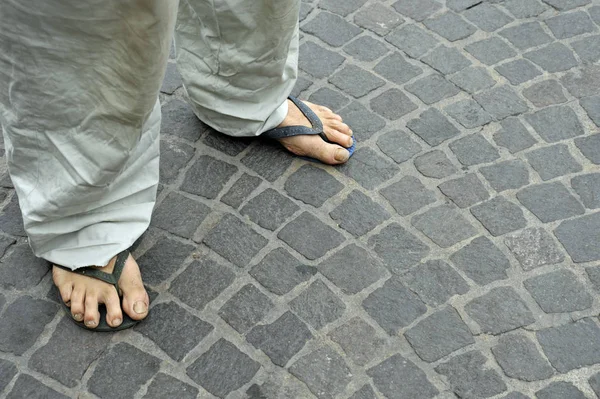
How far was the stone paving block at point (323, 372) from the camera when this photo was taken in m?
2.60

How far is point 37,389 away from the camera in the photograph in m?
2.60

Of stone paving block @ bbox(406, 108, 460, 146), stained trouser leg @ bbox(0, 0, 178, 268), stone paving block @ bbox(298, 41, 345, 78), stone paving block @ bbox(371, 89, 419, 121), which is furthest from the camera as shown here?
stone paving block @ bbox(298, 41, 345, 78)

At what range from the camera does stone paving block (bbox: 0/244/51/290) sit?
290cm

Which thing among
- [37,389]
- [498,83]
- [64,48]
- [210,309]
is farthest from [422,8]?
[37,389]

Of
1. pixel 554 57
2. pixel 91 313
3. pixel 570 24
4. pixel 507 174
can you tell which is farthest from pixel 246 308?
pixel 570 24

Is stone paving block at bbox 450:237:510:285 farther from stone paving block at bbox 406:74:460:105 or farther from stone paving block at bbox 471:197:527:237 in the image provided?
stone paving block at bbox 406:74:460:105

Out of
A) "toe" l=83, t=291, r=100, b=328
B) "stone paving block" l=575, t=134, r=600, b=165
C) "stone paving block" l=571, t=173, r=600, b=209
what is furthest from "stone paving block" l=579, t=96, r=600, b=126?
"toe" l=83, t=291, r=100, b=328

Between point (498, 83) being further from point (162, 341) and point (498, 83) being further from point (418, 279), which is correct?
point (162, 341)

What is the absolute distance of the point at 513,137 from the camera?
3438 millimetres

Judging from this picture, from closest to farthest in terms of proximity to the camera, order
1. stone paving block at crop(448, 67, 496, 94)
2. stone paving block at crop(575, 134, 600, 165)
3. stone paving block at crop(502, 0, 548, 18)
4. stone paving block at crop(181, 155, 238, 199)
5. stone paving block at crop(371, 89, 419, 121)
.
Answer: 1. stone paving block at crop(181, 155, 238, 199)
2. stone paving block at crop(575, 134, 600, 165)
3. stone paving block at crop(371, 89, 419, 121)
4. stone paving block at crop(448, 67, 496, 94)
5. stone paving block at crop(502, 0, 548, 18)

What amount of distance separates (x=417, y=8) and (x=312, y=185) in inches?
53.7

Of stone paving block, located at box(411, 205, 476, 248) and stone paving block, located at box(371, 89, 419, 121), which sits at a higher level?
stone paving block, located at box(411, 205, 476, 248)

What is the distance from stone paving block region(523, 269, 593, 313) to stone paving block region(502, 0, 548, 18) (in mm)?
1649

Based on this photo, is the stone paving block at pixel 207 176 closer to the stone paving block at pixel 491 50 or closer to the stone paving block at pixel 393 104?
the stone paving block at pixel 393 104
